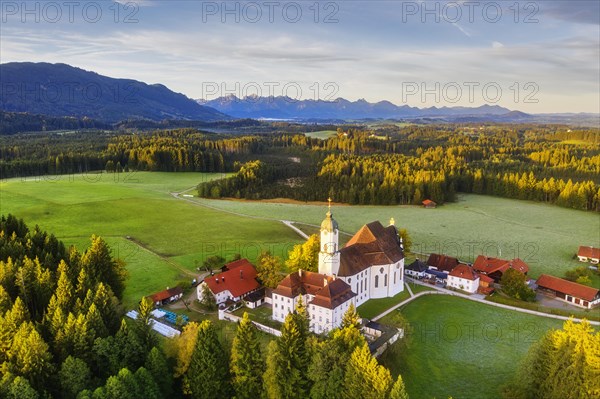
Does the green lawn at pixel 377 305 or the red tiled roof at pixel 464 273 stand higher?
the red tiled roof at pixel 464 273

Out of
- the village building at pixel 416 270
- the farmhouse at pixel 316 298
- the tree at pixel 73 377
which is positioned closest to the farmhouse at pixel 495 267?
the village building at pixel 416 270

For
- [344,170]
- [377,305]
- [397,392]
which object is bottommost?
[377,305]

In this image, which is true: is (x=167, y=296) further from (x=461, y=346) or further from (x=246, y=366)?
(x=461, y=346)

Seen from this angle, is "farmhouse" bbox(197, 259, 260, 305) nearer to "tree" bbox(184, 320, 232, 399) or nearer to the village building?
"tree" bbox(184, 320, 232, 399)

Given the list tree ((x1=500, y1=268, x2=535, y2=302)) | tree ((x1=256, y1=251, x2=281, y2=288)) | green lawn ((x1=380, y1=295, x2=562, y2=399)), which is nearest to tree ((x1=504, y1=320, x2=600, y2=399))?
green lawn ((x1=380, y1=295, x2=562, y2=399))

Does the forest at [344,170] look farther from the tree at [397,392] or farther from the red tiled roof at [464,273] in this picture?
the tree at [397,392]

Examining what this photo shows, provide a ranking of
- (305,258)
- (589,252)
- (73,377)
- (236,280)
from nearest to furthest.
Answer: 1. (73,377)
2. (236,280)
3. (305,258)
4. (589,252)

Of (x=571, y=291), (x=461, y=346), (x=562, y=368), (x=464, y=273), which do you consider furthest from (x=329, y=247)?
(x=571, y=291)
